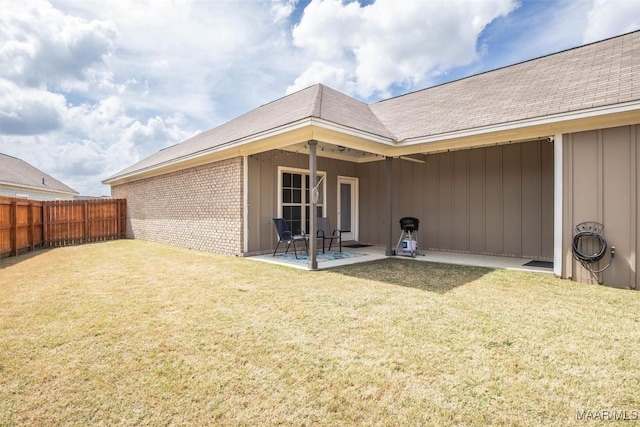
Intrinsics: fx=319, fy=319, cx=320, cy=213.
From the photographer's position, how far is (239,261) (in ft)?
23.3

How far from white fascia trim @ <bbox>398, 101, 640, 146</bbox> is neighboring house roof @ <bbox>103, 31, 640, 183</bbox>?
0.06 ft

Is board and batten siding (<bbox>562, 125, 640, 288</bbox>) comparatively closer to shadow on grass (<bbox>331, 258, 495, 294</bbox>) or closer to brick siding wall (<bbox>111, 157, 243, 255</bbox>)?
shadow on grass (<bbox>331, 258, 495, 294</bbox>)

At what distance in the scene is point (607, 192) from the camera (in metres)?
4.91

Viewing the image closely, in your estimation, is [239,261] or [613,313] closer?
[613,313]

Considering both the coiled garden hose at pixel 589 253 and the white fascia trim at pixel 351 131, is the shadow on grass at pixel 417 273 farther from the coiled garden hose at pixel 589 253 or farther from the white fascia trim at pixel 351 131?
the white fascia trim at pixel 351 131

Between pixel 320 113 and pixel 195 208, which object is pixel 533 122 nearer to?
pixel 320 113

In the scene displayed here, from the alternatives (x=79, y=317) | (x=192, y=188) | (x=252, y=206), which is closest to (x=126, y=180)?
(x=192, y=188)

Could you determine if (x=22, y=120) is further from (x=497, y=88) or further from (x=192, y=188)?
(x=497, y=88)

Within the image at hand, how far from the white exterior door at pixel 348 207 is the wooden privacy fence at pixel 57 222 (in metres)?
A: 9.11

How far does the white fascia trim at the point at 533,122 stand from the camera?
15.0 feet

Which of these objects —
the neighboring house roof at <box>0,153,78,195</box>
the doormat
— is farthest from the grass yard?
the neighboring house roof at <box>0,153,78,195</box>

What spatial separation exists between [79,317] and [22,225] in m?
8.80

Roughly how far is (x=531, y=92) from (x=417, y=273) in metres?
4.50

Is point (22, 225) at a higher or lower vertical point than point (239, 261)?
higher
